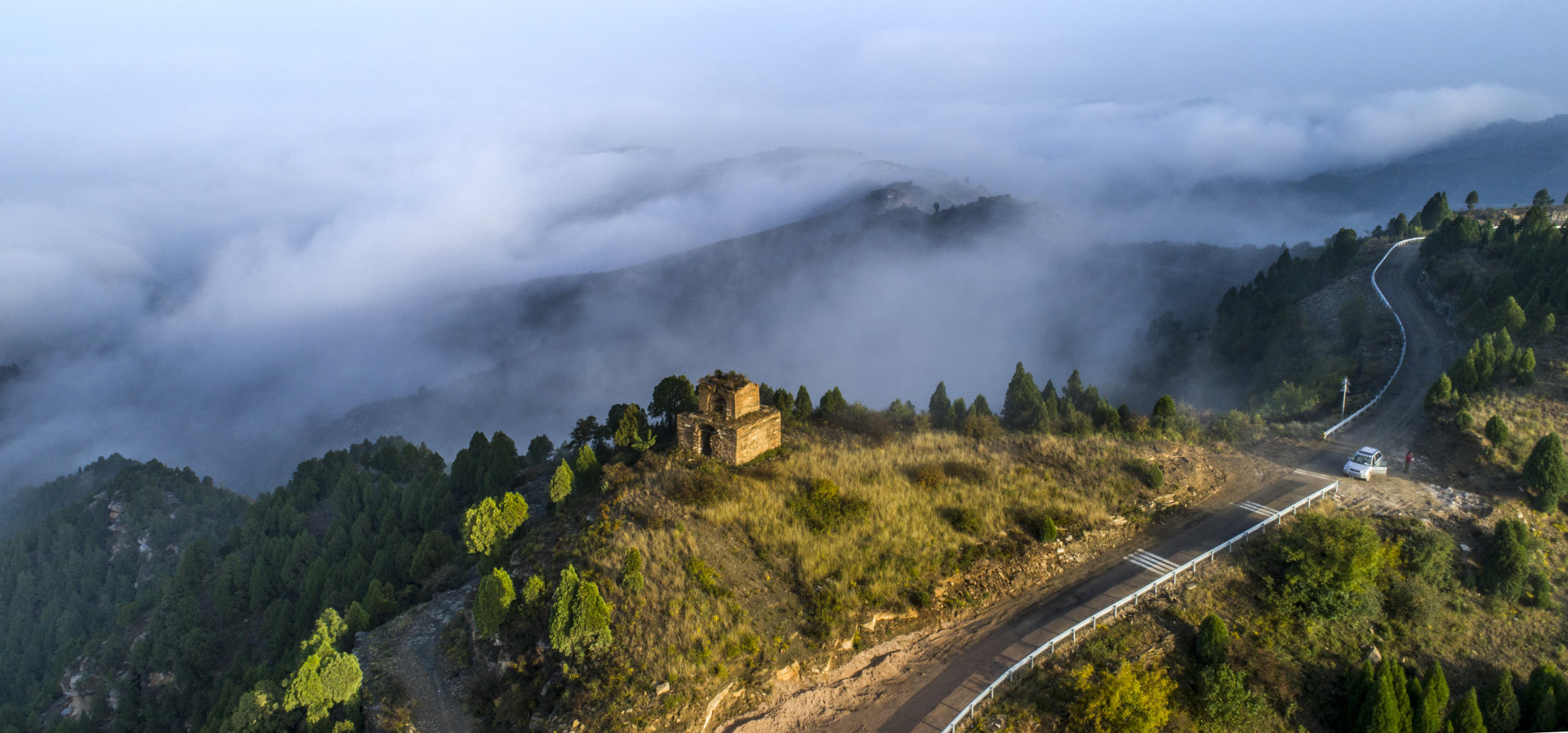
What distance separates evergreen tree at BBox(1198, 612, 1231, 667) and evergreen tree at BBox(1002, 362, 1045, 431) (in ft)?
47.9

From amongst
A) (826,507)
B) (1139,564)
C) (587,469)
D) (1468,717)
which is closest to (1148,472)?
(1139,564)

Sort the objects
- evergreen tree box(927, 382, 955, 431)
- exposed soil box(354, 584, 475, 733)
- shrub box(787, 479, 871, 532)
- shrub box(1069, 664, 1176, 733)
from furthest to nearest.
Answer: evergreen tree box(927, 382, 955, 431) < shrub box(787, 479, 871, 532) < exposed soil box(354, 584, 475, 733) < shrub box(1069, 664, 1176, 733)

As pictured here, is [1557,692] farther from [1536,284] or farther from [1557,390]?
[1536,284]

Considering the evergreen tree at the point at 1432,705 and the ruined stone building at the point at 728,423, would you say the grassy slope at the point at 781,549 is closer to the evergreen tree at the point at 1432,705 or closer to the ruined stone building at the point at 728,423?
the ruined stone building at the point at 728,423

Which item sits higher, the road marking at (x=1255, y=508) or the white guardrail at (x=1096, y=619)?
the white guardrail at (x=1096, y=619)

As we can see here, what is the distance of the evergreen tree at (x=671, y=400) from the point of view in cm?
3300

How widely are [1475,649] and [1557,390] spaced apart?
18.9 m

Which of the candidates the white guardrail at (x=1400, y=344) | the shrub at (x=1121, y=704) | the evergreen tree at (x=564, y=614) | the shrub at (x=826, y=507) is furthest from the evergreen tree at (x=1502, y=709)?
the evergreen tree at (x=564, y=614)

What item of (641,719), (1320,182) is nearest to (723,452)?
(641,719)

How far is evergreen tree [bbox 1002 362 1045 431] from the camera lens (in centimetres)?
3419

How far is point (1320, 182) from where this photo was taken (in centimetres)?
19775

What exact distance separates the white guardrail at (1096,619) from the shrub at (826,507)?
23.2 feet

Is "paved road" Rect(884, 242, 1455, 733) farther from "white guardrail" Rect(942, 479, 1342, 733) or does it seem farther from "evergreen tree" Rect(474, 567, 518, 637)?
"evergreen tree" Rect(474, 567, 518, 637)

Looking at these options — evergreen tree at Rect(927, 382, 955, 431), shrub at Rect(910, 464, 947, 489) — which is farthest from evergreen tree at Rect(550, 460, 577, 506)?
evergreen tree at Rect(927, 382, 955, 431)
